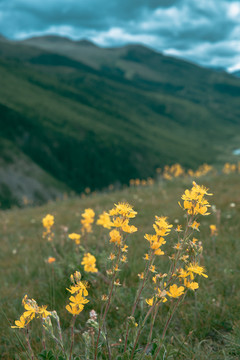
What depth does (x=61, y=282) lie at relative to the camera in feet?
12.6

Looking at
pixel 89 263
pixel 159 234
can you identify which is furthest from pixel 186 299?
pixel 159 234

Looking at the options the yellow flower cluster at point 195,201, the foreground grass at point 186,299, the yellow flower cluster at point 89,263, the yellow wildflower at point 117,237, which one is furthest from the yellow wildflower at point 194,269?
the yellow flower cluster at point 89,263

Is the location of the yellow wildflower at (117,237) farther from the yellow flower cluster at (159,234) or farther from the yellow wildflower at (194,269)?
the yellow wildflower at (194,269)

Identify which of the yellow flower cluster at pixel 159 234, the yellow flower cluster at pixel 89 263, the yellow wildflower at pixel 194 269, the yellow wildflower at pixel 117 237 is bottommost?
the yellow flower cluster at pixel 89 263

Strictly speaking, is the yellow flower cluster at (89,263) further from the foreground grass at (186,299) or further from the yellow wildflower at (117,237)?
the yellow wildflower at (117,237)

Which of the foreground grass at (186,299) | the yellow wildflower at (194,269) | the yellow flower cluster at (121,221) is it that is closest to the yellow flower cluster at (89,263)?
the foreground grass at (186,299)

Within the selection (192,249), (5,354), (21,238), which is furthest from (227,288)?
(21,238)

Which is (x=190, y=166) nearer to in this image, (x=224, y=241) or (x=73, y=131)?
(x=73, y=131)

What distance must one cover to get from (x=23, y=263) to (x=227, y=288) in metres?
3.59

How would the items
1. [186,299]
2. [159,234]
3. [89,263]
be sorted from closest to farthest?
[159,234]
[89,263]
[186,299]

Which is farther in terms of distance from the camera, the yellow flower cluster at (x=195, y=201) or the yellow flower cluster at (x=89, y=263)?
the yellow flower cluster at (x=89, y=263)

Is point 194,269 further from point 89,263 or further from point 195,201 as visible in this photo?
point 89,263

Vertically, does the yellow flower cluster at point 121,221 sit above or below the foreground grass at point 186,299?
above

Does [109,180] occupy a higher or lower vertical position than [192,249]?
lower
